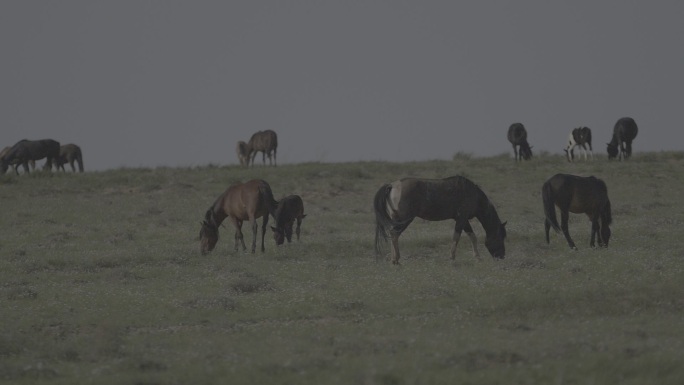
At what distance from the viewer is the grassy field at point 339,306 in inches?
516

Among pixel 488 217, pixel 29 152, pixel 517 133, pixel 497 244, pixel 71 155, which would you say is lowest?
pixel 497 244

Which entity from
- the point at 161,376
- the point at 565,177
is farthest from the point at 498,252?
the point at 161,376

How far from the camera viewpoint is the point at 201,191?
40.0 metres

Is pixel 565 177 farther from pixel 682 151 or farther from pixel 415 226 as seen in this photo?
pixel 682 151

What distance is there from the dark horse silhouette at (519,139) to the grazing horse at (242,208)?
2418 cm

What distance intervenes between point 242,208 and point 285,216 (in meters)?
1.59

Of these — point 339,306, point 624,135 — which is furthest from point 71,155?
point 339,306

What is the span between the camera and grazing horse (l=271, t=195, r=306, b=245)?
26.5 metres

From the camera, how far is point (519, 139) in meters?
48.6

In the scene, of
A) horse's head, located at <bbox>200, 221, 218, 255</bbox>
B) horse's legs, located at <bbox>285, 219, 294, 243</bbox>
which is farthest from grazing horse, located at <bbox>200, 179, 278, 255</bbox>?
horse's legs, located at <bbox>285, 219, 294, 243</bbox>

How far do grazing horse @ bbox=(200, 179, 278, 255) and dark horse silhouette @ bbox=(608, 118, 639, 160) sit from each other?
25.5 m

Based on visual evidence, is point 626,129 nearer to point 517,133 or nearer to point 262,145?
point 517,133

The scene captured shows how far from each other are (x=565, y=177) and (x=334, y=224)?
10.2 meters

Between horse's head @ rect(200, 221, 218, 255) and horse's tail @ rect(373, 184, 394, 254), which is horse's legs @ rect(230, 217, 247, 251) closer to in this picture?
horse's head @ rect(200, 221, 218, 255)
